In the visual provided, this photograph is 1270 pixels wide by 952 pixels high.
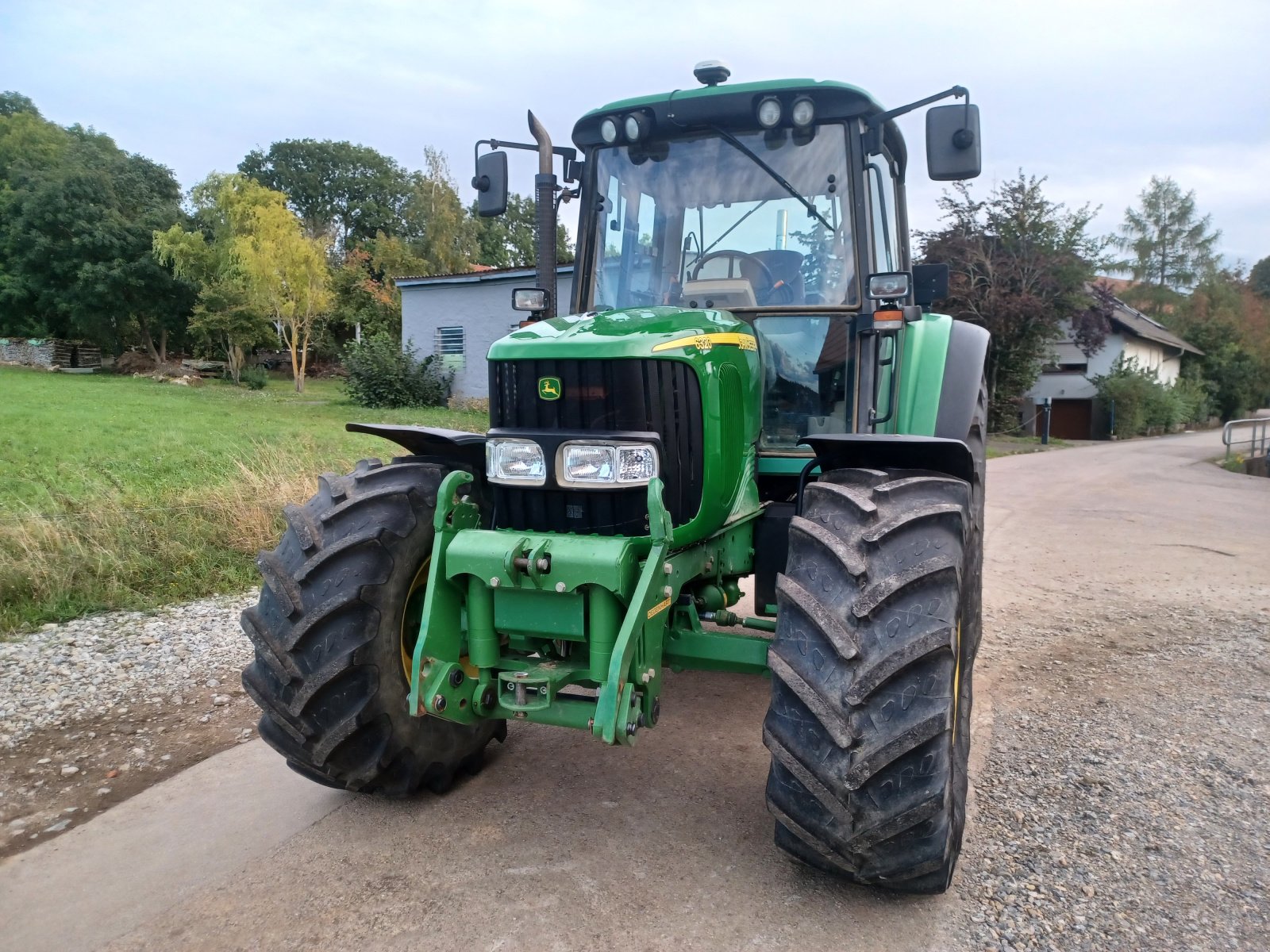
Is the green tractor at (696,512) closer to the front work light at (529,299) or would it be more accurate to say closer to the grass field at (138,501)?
the front work light at (529,299)

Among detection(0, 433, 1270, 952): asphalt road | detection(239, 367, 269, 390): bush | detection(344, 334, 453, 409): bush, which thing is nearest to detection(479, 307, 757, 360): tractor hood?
detection(0, 433, 1270, 952): asphalt road

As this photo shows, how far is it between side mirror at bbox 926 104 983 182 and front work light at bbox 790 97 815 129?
470 millimetres

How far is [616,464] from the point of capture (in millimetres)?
3025

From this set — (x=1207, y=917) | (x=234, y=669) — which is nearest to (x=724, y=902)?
(x=1207, y=917)

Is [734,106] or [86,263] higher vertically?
[86,263]

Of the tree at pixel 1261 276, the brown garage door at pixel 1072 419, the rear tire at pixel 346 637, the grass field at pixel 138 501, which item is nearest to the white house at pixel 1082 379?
the brown garage door at pixel 1072 419

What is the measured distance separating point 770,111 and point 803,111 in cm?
14

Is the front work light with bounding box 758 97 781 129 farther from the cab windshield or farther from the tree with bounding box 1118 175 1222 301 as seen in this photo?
the tree with bounding box 1118 175 1222 301

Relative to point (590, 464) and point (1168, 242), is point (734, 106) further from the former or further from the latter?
point (1168, 242)

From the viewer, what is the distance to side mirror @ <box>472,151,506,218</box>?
4246 millimetres

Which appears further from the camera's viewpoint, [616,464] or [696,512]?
[696,512]

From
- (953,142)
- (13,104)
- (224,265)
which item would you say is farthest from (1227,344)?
(13,104)

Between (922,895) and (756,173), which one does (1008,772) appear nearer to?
(922,895)

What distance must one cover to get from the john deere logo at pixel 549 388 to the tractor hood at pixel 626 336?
0.08m
